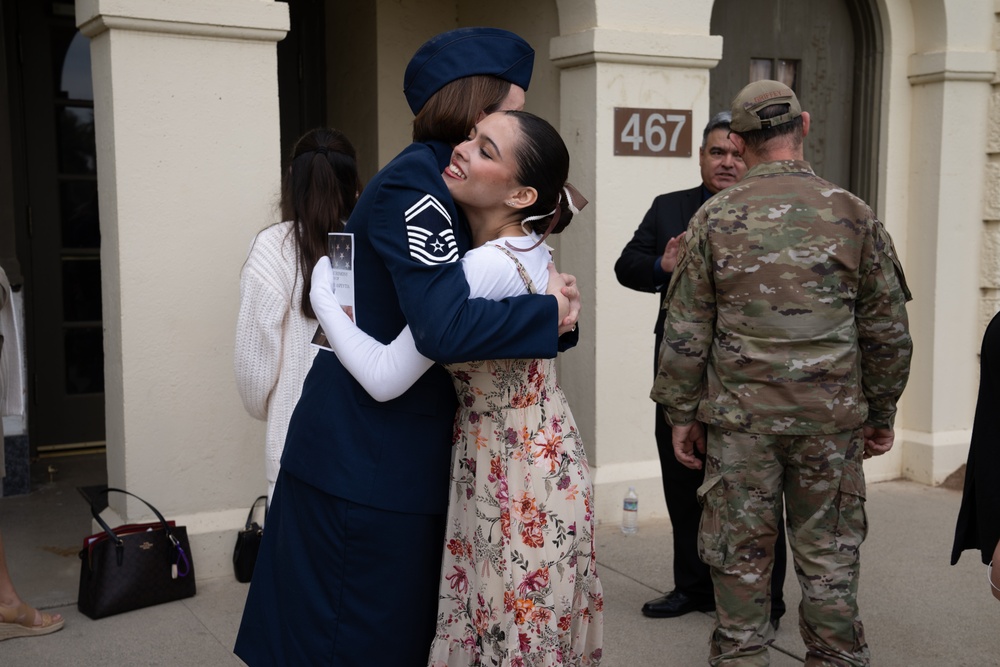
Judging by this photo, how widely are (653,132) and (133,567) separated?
3.09 meters

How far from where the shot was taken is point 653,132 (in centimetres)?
517

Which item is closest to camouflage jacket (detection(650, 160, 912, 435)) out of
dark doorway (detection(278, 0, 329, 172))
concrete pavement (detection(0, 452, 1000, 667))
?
concrete pavement (detection(0, 452, 1000, 667))

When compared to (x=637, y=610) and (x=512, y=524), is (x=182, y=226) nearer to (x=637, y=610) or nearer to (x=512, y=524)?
(x=637, y=610)

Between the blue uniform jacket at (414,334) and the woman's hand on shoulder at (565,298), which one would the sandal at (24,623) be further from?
the woman's hand on shoulder at (565,298)

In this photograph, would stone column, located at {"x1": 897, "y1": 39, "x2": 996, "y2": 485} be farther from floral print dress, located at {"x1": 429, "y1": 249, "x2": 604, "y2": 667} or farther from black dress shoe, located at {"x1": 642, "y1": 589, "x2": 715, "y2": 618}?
floral print dress, located at {"x1": 429, "y1": 249, "x2": 604, "y2": 667}

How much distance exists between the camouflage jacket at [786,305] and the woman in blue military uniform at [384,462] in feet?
3.50

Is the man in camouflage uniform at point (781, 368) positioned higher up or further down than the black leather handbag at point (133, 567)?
higher up

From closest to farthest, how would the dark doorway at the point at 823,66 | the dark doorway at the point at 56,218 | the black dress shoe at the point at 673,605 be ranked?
the black dress shoe at the point at 673,605 < the dark doorway at the point at 823,66 < the dark doorway at the point at 56,218

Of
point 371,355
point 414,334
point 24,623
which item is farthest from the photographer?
point 24,623

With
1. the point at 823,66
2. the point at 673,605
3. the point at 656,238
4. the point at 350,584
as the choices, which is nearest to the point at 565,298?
the point at 350,584

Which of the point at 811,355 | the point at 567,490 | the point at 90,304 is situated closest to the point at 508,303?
the point at 567,490

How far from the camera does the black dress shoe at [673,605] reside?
4.10 metres

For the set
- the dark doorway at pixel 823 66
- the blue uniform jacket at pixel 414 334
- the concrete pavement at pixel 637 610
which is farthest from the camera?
the dark doorway at pixel 823 66

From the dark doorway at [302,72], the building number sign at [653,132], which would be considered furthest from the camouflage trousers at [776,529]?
the dark doorway at [302,72]
